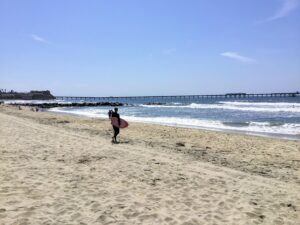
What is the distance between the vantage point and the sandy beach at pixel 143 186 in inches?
230

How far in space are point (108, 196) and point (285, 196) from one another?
10.3 feet

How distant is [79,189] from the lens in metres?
7.24

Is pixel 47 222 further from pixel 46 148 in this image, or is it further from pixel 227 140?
pixel 227 140

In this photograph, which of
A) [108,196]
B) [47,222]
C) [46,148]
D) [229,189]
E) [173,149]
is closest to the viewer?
[47,222]

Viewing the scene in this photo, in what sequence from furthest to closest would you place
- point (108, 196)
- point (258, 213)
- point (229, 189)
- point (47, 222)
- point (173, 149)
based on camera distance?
1. point (173, 149)
2. point (229, 189)
3. point (108, 196)
4. point (258, 213)
5. point (47, 222)

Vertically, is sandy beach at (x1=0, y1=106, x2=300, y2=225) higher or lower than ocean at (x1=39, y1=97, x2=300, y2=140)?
higher

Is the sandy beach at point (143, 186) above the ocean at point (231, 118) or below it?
above

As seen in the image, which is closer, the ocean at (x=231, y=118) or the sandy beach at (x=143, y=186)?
the sandy beach at (x=143, y=186)

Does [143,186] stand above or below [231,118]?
above

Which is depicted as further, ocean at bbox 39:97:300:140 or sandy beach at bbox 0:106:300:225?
ocean at bbox 39:97:300:140

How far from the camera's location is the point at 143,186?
7.64 metres

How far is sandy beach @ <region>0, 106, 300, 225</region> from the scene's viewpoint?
5.84 meters

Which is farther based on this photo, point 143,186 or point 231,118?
point 231,118

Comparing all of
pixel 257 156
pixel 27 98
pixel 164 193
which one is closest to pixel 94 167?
pixel 164 193
